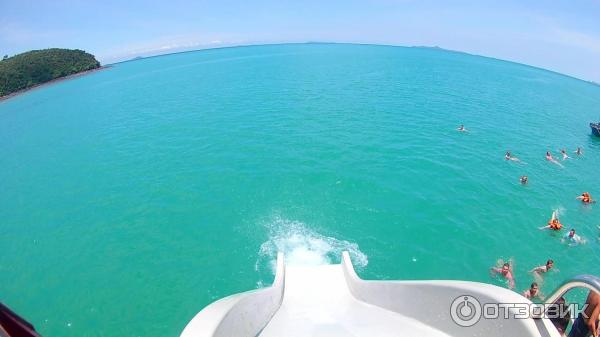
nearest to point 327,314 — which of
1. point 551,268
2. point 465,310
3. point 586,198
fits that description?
point 465,310

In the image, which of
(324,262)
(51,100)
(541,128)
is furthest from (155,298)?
(51,100)

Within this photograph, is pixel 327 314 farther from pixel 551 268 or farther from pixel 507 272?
pixel 551 268

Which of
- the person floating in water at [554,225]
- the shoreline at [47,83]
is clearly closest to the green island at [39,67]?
the shoreline at [47,83]

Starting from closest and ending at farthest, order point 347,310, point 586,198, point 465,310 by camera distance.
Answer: point 465,310
point 347,310
point 586,198

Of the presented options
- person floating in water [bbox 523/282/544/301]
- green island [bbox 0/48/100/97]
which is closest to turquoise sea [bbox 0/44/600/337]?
person floating in water [bbox 523/282/544/301]

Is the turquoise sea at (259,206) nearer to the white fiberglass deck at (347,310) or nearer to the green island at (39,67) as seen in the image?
the white fiberglass deck at (347,310)

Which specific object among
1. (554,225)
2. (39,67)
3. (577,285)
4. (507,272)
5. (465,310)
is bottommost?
(507,272)
